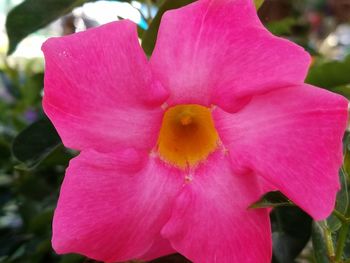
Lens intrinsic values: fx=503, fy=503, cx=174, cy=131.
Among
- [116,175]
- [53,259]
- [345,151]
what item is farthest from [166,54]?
[53,259]

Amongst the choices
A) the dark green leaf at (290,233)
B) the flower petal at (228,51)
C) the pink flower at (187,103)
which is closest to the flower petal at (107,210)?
the pink flower at (187,103)

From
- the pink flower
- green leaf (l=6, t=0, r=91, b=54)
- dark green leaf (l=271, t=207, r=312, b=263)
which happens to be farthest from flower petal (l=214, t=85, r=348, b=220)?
green leaf (l=6, t=0, r=91, b=54)

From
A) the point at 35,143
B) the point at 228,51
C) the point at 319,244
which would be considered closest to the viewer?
the point at 228,51

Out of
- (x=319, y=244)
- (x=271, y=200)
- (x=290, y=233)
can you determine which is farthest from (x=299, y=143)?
(x=290, y=233)

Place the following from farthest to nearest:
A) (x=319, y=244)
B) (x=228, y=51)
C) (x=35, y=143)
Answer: (x=35, y=143), (x=319, y=244), (x=228, y=51)

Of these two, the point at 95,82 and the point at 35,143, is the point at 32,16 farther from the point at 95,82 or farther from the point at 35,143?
the point at 95,82

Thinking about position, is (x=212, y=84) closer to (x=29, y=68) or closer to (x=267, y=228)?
(x=267, y=228)

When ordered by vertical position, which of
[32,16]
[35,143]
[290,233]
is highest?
[32,16]
